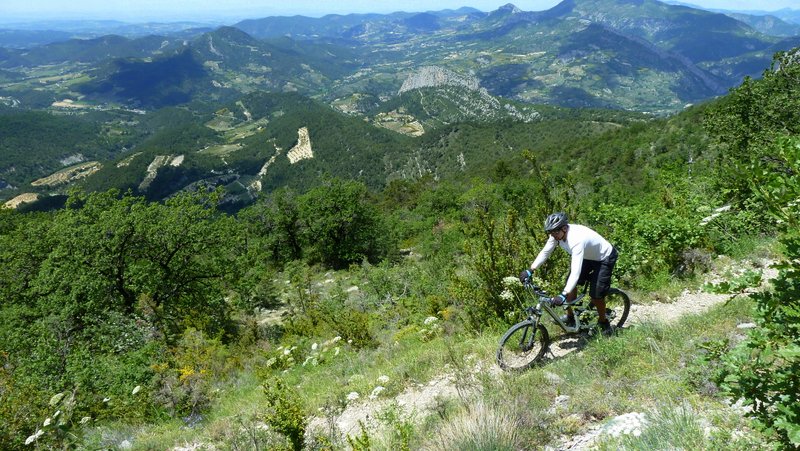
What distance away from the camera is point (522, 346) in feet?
20.0

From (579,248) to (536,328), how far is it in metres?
1.29

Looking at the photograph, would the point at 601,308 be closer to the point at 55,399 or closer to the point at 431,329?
the point at 431,329

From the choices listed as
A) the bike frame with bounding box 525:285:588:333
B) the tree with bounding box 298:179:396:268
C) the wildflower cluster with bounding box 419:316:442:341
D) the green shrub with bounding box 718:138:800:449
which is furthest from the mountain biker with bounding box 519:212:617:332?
the tree with bounding box 298:179:396:268

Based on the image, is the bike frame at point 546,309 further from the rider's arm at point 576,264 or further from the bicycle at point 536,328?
the rider's arm at point 576,264

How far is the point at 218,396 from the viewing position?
27.1ft

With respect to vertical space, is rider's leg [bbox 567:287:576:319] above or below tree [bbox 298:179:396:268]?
above

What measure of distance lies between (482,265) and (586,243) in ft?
5.93

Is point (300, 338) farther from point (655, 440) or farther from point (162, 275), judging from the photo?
point (655, 440)

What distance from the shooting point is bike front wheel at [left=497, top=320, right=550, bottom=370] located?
5.95 metres

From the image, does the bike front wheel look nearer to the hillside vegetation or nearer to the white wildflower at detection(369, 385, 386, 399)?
the hillside vegetation

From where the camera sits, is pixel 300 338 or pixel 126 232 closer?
pixel 300 338

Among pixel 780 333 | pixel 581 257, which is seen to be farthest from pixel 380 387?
pixel 780 333

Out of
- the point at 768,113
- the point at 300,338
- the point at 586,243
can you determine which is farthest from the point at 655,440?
the point at 768,113

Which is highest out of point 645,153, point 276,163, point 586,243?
point 586,243
